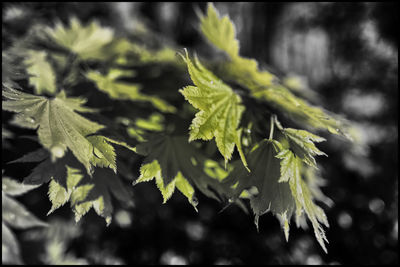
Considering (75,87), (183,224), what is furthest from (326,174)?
(75,87)

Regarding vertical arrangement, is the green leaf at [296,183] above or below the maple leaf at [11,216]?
above

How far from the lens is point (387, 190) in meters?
1.20

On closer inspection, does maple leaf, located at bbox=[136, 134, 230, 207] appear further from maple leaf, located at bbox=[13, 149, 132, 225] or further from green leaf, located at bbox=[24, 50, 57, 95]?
green leaf, located at bbox=[24, 50, 57, 95]

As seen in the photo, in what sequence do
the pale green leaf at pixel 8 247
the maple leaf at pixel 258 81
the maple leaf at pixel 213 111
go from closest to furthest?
1. the maple leaf at pixel 213 111
2. the maple leaf at pixel 258 81
3. the pale green leaf at pixel 8 247

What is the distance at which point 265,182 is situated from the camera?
62 cm

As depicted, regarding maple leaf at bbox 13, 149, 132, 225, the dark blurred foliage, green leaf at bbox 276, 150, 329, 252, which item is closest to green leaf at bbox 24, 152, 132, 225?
maple leaf at bbox 13, 149, 132, 225

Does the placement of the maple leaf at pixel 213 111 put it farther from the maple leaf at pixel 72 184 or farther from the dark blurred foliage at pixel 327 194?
the dark blurred foliage at pixel 327 194

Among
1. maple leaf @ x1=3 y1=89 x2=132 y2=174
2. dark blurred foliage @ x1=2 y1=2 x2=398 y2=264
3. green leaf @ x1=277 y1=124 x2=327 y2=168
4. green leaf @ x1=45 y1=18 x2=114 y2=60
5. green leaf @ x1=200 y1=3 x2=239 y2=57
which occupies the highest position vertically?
green leaf @ x1=200 y1=3 x2=239 y2=57

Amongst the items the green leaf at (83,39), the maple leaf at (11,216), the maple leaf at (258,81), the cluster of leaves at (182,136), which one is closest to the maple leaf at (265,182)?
the cluster of leaves at (182,136)

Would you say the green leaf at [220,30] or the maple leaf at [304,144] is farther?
the green leaf at [220,30]

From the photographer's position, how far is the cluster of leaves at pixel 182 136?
1.91ft

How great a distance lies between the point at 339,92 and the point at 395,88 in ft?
0.82

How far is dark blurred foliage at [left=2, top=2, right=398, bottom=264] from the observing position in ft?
3.70

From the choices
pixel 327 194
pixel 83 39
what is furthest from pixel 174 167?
pixel 327 194
